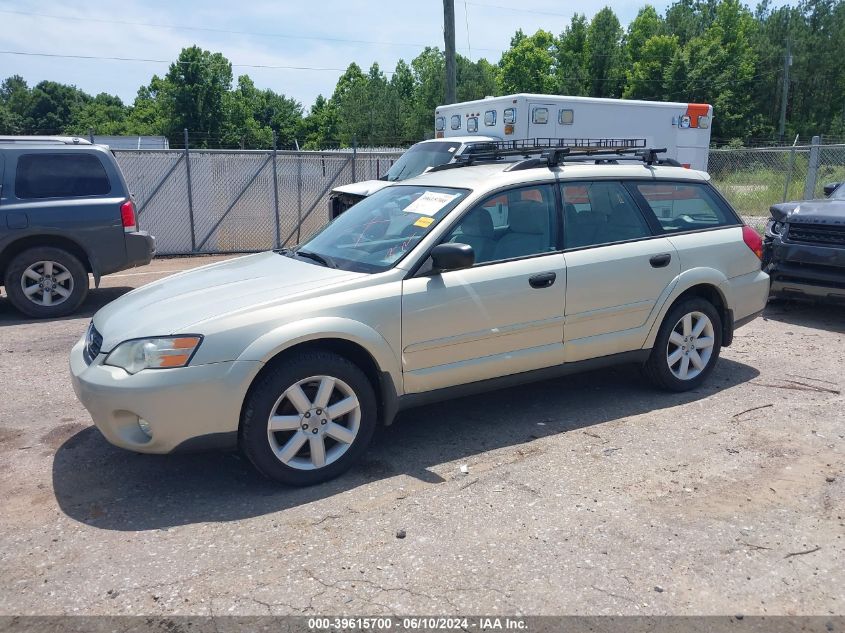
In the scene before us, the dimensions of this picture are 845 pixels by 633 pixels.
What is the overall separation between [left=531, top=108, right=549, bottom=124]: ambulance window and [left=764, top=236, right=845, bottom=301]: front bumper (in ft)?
20.4

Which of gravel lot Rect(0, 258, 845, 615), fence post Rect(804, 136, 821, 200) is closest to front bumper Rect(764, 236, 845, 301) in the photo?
gravel lot Rect(0, 258, 845, 615)

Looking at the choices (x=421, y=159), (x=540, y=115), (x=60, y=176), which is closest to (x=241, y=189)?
(x=421, y=159)

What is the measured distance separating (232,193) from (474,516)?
1221cm

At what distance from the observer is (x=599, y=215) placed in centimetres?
519

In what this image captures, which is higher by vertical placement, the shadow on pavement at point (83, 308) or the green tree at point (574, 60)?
the green tree at point (574, 60)

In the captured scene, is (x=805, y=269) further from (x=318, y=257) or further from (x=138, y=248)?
(x=138, y=248)

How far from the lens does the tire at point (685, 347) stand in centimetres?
543

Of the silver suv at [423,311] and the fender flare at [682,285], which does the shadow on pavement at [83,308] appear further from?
the fender flare at [682,285]

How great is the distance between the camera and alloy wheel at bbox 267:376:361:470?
394 cm

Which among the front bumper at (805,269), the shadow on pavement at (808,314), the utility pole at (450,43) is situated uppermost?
the utility pole at (450,43)

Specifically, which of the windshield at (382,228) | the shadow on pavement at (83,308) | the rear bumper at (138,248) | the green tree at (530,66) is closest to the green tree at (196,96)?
the green tree at (530,66)

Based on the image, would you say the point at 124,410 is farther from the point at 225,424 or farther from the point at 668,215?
the point at 668,215

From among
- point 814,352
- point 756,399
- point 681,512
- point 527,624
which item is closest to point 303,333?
point 527,624

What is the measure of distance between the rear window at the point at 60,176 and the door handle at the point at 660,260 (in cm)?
660
